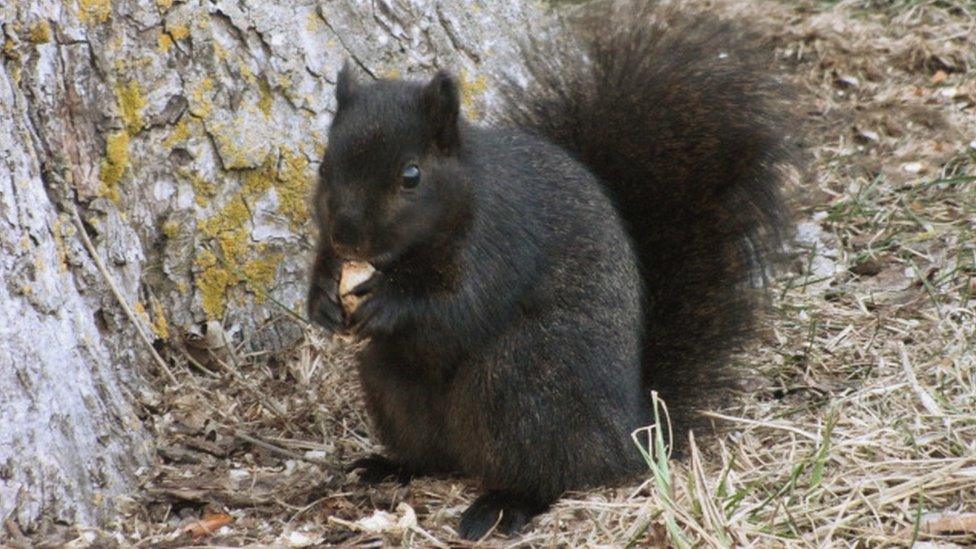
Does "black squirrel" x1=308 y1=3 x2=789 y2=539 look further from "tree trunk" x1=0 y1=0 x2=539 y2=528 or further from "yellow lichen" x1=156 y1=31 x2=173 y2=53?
"yellow lichen" x1=156 y1=31 x2=173 y2=53

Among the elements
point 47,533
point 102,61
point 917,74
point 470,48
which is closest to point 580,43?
point 470,48

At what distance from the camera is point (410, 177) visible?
328cm

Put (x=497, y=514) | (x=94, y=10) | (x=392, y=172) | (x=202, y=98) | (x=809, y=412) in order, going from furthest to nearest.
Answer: (x=202, y=98) → (x=94, y=10) → (x=809, y=412) → (x=497, y=514) → (x=392, y=172)

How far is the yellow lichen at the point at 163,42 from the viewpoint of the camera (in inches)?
161

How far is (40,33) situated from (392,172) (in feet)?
3.94

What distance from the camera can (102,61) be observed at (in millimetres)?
3988

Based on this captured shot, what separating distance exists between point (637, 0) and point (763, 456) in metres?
1.34

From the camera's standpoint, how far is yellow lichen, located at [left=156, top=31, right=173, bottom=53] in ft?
13.4

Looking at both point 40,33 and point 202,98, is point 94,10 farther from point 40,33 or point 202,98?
point 202,98

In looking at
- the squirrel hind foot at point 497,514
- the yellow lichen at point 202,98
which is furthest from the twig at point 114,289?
the squirrel hind foot at point 497,514

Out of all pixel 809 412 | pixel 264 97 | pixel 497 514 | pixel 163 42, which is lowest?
pixel 809 412

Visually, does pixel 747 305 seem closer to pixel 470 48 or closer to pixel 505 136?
pixel 505 136

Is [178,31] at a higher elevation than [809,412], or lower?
higher

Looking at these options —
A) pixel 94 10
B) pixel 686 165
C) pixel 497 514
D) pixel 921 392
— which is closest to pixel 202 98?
pixel 94 10
